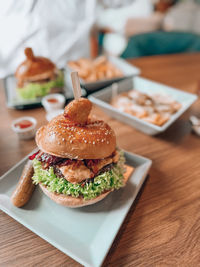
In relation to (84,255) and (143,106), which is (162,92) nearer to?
(143,106)

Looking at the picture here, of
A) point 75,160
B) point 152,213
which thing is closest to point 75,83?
point 75,160

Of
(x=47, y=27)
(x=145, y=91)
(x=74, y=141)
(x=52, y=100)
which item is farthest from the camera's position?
(x=47, y=27)

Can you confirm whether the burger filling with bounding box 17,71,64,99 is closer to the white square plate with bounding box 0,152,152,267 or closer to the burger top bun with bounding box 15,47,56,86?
the burger top bun with bounding box 15,47,56,86

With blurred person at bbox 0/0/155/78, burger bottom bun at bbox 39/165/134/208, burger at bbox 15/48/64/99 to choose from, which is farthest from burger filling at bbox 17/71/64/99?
burger bottom bun at bbox 39/165/134/208

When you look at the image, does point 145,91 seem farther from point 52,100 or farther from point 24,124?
point 24,124

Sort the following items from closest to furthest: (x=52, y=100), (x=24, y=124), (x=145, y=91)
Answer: (x=24, y=124), (x=52, y=100), (x=145, y=91)

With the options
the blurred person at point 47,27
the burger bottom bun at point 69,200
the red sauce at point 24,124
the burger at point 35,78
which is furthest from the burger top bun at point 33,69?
the burger bottom bun at point 69,200

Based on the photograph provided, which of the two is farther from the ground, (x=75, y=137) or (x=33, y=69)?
(x=33, y=69)
